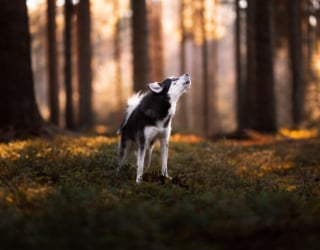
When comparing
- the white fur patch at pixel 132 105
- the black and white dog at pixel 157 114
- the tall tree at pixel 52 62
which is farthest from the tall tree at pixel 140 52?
the black and white dog at pixel 157 114

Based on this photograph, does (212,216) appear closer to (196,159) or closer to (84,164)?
(84,164)

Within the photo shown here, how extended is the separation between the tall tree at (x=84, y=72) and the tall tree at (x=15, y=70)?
12.1m

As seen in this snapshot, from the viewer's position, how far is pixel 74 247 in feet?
15.4

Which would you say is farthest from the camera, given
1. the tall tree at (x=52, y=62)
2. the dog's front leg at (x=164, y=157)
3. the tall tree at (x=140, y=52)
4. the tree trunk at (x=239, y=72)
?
the tree trunk at (x=239, y=72)

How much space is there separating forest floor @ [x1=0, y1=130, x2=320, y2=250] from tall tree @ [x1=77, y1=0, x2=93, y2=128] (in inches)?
637

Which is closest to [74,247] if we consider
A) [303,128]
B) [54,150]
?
[54,150]

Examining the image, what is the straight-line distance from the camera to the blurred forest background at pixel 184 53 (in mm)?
20953

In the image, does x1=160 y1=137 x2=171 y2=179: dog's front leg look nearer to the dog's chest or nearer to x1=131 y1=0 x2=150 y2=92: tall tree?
the dog's chest

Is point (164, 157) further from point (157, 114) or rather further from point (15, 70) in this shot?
point (15, 70)

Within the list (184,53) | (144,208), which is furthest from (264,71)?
(184,53)

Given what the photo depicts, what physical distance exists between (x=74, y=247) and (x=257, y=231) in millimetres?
1987

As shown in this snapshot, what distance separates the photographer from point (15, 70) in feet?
44.4

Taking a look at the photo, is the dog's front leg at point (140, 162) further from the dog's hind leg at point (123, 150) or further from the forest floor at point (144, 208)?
the dog's hind leg at point (123, 150)

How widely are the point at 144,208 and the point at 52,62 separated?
19061mm
